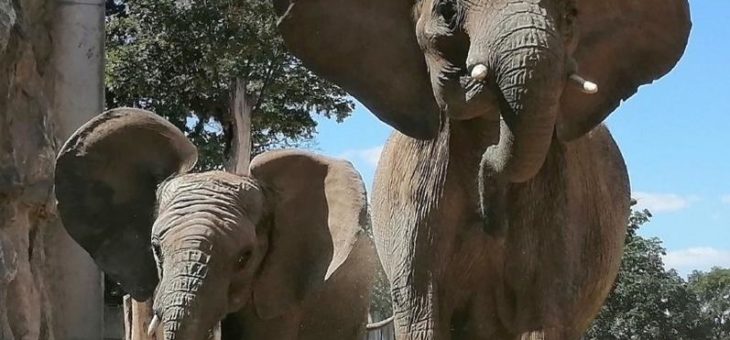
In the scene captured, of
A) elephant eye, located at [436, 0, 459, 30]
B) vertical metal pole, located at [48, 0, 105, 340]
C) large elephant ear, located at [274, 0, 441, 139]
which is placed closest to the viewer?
elephant eye, located at [436, 0, 459, 30]

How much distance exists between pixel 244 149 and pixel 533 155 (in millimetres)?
8026

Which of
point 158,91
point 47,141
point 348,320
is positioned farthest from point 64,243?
point 158,91

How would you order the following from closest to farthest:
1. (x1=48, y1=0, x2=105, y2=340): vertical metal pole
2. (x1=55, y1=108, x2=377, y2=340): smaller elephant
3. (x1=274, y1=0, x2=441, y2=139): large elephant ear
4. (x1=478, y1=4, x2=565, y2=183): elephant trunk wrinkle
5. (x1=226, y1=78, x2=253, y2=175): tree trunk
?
(x1=478, y1=4, x2=565, y2=183): elephant trunk wrinkle, (x1=274, y1=0, x2=441, y2=139): large elephant ear, (x1=55, y1=108, x2=377, y2=340): smaller elephant, (x1=48, y1=0, x2=105, y2=340): vertical metal pole, (x1=226, y1=78, x2=253, y2=175): tree trunk

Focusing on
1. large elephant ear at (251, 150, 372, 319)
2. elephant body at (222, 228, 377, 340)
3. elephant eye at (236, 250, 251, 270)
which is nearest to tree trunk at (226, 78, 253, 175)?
elephant body at (222, 228, 377, 340)

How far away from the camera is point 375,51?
8.48 feet

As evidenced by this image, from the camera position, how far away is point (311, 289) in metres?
3.53

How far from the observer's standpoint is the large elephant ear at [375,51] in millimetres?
2555

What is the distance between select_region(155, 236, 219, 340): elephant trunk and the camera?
2787 mm

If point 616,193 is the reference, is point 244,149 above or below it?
above

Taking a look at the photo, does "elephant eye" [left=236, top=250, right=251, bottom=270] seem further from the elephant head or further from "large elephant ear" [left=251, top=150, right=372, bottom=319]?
the elephant head

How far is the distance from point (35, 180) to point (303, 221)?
294 cm

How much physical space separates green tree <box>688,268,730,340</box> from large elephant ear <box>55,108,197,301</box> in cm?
873

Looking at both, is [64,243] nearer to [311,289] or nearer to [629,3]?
[311,289]

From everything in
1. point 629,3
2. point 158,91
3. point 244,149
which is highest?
point 158,91
